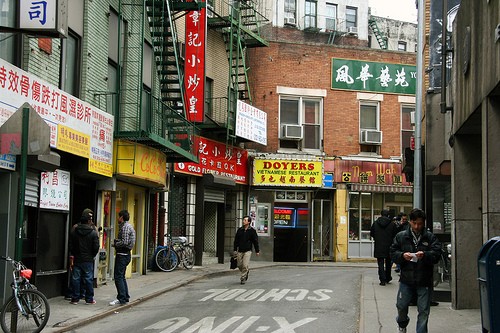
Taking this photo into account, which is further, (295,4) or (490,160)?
(295,4)

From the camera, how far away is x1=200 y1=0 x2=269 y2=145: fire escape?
25.3m

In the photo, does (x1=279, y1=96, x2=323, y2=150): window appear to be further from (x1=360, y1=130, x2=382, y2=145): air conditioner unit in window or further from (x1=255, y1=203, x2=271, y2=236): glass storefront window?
(x1=255, y1=203, x2=271, y2=236): glass storefront window

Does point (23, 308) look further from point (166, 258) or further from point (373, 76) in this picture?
point (373, 76)

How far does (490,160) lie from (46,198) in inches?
322

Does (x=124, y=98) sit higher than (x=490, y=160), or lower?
higher

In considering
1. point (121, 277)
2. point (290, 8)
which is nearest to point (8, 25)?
point (121, 277)

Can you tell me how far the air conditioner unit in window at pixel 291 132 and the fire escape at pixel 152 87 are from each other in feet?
27.7

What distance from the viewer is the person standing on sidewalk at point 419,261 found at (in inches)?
351

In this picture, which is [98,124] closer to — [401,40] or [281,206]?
[281,206]

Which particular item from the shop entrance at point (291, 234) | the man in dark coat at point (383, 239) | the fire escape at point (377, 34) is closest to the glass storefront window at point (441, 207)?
the man in dark coat at point (383, 239)

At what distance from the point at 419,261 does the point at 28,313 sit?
17.4 ft

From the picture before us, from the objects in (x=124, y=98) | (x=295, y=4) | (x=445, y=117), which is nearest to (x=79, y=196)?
(x=124, y=98)

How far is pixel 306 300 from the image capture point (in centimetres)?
1425

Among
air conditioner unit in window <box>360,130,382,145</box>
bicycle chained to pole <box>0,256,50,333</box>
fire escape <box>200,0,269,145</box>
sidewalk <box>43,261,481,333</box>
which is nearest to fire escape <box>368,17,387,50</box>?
air conditioner unit in window <box>360,130,382,145</box>
